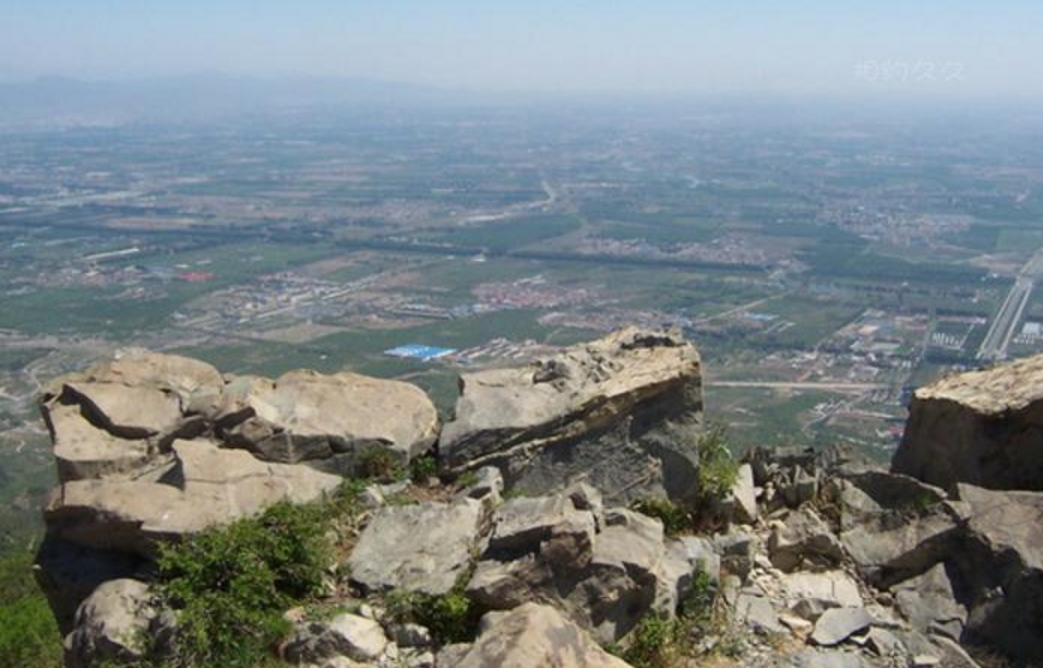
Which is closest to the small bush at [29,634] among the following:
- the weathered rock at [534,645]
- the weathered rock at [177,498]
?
the weathered rock at [177,498]

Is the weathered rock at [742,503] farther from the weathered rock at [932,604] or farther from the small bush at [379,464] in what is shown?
the small bush at [379,464]

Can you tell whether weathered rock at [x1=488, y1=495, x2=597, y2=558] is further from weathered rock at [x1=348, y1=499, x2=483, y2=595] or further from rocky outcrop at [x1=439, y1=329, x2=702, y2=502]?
rocky outcrop at [x1=439, y1=329, x2=702, y2=502]

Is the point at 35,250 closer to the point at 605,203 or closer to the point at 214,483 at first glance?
the point at 605,203

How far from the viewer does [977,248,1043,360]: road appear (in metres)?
57.7

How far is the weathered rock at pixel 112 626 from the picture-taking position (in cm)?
716

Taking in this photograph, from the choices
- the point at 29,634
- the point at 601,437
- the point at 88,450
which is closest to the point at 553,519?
the point at 601,437

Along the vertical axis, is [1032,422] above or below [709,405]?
above

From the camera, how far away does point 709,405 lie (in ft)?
160

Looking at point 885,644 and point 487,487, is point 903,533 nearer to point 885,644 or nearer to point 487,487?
point 885,644

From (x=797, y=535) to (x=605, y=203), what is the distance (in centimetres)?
12298

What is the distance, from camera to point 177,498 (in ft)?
27.5

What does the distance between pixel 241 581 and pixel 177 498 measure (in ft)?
4.53

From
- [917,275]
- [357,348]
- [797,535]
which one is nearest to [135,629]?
[797,535]

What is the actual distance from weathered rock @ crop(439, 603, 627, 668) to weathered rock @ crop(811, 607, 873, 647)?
6.36ft
